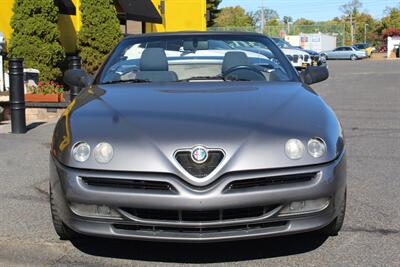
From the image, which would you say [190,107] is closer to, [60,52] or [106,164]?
[106,164]

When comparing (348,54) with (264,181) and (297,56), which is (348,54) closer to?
(297,56)

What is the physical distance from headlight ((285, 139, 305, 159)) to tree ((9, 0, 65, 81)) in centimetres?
1019

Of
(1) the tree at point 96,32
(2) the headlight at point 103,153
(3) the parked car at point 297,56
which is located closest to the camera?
(2) the headlight at point 103,153

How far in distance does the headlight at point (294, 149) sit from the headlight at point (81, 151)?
4.02ft

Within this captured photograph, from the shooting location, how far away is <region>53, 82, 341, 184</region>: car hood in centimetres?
331

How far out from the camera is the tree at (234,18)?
104 m

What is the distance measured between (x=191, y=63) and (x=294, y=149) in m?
2.83

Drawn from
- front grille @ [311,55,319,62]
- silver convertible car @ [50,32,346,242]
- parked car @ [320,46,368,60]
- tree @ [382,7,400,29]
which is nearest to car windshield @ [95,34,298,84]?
silver convertible car @ [50,32,346,242]

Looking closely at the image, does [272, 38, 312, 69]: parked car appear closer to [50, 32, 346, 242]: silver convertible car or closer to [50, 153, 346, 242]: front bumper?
[50, 32, 346, 242]: silver convertible car

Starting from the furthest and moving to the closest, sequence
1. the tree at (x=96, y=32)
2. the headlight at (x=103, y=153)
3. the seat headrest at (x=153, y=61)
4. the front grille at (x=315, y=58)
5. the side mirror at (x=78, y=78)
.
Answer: the front grille at (x=315, y=58)
the tree at (x=96, y=32)
the side mirror at (x=78, y=78)
the seat headrest at (x=153, y=61)
the headlight at (x=103, y=153)

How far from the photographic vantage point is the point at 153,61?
197 inches

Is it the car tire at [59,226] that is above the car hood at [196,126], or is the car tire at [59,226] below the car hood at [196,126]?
below

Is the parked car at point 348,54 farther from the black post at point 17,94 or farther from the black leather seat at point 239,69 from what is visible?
the black leather seat at point 239,69

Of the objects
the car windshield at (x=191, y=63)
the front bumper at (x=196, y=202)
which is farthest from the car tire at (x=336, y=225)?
the car windshield at (x=191, y=63)
